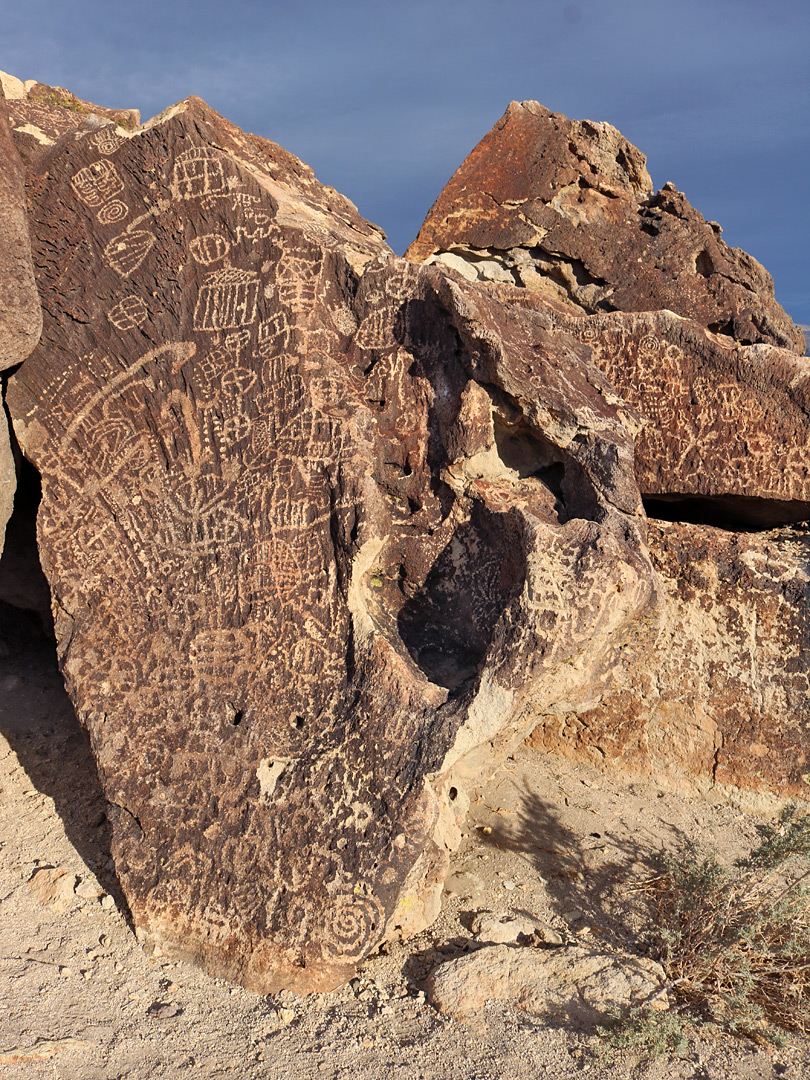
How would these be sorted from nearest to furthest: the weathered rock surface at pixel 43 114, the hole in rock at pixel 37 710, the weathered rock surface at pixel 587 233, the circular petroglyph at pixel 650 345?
the hole in rock at pixel 37 710, the weathered rock surface at pixel 43 114, the circular petroglyph at pixel 650 345, the weathered rock surface at pixel 587 233

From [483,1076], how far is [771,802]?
2033 mm

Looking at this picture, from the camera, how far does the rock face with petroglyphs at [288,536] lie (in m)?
2.74

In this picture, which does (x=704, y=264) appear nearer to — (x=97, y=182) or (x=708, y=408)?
(x=708, y=408)

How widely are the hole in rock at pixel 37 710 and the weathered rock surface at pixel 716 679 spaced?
1998 mm

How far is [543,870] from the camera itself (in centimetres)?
320

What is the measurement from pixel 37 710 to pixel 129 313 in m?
1.81

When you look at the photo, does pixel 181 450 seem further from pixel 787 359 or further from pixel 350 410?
Result: pixel 787 359

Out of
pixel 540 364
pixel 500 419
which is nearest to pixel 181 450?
pixel 500 419

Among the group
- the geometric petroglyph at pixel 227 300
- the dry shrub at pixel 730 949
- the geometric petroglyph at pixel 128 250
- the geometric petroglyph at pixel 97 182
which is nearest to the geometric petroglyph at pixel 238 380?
the geometric petroglyph at pixel 227 300

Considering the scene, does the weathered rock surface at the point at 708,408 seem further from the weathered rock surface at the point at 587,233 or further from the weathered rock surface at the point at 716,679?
the weathered rock surface at the point at 587,233

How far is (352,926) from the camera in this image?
8.60 ft

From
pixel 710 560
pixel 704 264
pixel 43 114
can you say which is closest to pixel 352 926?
pixel 710 560

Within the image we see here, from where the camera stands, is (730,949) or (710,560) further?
(710,560)

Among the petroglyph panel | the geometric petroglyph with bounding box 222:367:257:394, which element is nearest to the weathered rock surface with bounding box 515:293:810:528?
the petroglyph panel
